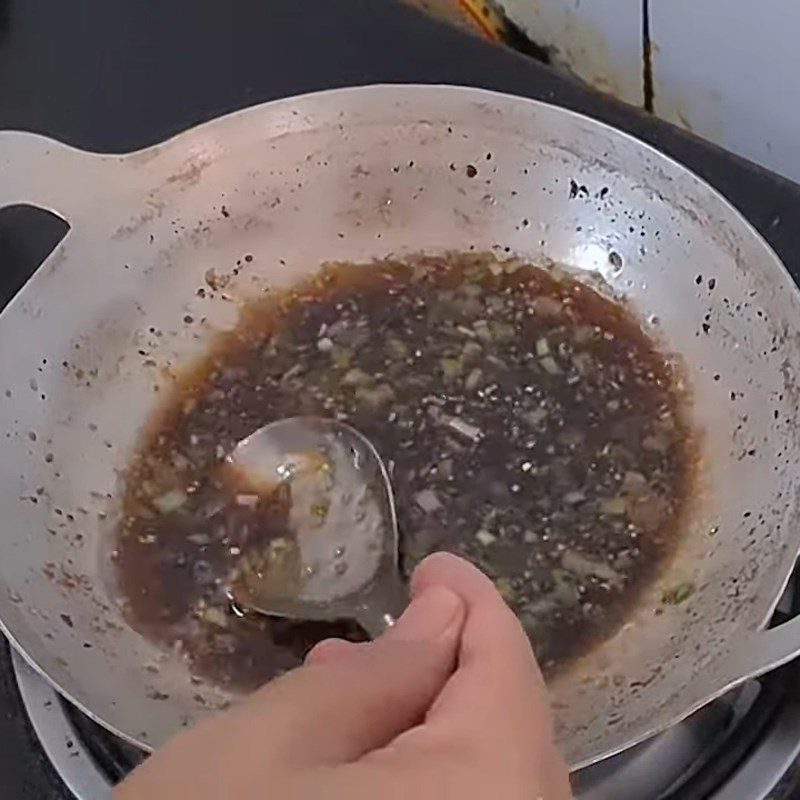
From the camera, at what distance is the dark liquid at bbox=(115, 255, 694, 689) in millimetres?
727

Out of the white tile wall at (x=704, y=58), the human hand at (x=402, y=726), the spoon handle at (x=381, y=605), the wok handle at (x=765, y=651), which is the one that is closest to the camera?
the human hand at (x=402, y=726)

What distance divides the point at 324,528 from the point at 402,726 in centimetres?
32

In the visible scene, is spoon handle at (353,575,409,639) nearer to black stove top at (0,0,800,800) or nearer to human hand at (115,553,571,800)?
human hand at (115,553,571,800)

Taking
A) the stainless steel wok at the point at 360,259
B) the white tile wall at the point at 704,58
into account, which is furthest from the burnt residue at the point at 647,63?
the stainless steel wok at the point at 360,259

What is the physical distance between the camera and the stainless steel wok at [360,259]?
676mm

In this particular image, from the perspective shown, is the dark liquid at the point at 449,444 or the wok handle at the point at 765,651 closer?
the wok handle at the point at 765,651

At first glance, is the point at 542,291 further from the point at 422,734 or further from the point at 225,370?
the point at 422,734

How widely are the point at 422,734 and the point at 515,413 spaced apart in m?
0.40

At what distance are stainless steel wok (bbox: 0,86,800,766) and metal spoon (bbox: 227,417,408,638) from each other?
0.07 m

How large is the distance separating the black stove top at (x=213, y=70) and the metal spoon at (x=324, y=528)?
0.22 m

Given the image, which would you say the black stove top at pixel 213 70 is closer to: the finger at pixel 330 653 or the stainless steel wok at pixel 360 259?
the stainless steel wok at pixel 360 259

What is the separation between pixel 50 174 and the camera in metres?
0.80

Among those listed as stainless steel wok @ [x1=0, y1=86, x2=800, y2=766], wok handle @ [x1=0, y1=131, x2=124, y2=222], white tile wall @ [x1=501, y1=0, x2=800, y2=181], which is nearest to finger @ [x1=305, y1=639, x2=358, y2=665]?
stainless steel wok @ [x1=0, y1=86, x2=800, y2=766]

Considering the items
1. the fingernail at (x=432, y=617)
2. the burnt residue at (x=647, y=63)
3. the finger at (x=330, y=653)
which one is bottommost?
the finger at (x=330, y=653)
